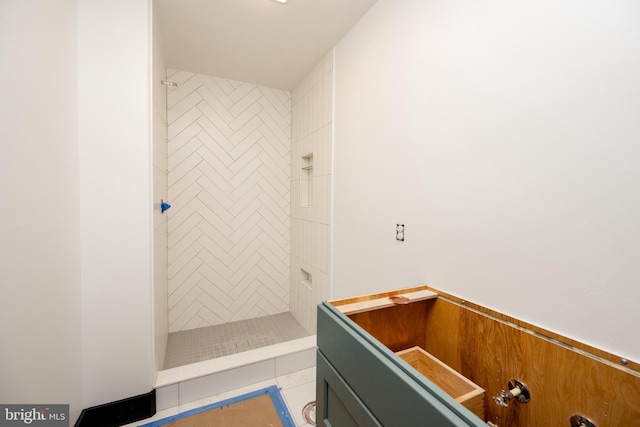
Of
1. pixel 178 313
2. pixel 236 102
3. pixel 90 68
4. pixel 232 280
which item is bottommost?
pixel 178 313

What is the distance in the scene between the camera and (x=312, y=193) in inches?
98.6

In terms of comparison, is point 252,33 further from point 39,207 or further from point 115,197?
point 39,207

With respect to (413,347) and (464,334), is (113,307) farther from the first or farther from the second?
(464,334)

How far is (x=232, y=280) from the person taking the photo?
274 centimetres

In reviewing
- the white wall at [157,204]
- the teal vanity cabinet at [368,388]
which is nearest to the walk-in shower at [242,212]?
the white wall at [157,204]

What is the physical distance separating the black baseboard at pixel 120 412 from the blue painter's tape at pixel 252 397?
82 millimetres

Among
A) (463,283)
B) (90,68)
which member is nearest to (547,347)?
(463,283)

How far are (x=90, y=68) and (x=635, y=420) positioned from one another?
2.48 meters

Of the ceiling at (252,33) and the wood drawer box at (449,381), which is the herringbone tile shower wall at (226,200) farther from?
the wood drawer box at (449,381)

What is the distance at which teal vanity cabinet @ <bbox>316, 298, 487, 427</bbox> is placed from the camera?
0.51m

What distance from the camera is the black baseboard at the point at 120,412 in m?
1.35

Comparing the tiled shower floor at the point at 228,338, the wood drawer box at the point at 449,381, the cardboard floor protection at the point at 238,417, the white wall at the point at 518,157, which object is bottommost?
the tiled shower floor at the point at 228,338

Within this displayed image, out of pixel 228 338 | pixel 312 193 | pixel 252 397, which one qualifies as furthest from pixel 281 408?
pixel 312 193

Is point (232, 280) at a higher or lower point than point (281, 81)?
lower
